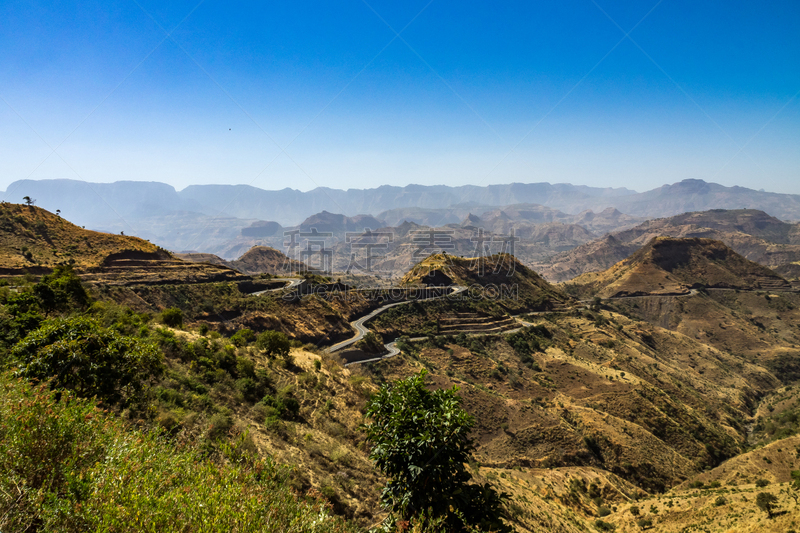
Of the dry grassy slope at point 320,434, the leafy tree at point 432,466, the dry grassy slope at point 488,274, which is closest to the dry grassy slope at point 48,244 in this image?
the dry grassy slope at point 320,434

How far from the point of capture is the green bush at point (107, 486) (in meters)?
6.20

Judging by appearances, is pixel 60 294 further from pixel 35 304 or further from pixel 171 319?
pixel 171 319

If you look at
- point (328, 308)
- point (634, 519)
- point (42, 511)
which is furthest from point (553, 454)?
point (42, 511)

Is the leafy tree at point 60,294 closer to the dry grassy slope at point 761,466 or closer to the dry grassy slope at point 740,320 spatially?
the dry grassy slope at point 761,466

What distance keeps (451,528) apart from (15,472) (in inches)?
401

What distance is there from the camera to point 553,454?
3884 centimetres

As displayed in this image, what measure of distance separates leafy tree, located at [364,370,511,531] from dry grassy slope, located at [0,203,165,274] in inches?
2233

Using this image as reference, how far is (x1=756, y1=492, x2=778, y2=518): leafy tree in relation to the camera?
26.2m

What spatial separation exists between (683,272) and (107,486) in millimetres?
162835

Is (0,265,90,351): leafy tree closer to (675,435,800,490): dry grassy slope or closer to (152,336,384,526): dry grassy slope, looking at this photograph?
(152,336,384,526): dry grassy slope

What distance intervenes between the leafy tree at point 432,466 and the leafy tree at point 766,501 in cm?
3186

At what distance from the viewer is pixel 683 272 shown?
414 ft

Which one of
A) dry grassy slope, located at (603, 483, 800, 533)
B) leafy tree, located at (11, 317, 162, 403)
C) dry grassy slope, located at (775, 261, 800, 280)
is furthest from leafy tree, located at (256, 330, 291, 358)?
dry grassy slope, located at (775, 261, 800, 280)

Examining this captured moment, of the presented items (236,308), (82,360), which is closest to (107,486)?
(82,360)
